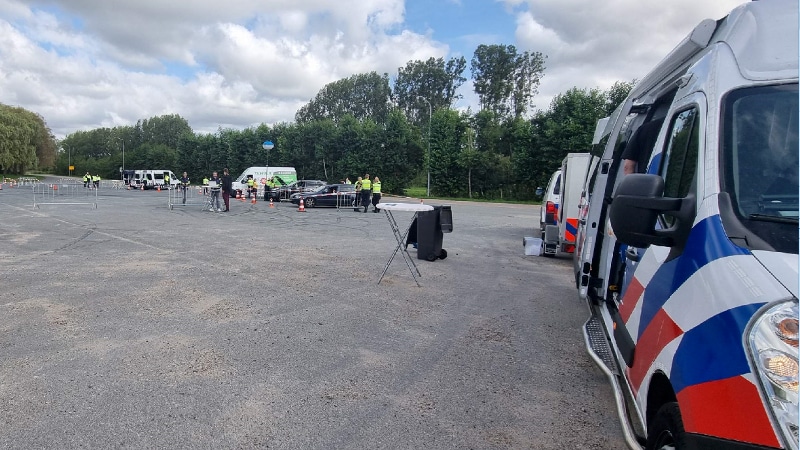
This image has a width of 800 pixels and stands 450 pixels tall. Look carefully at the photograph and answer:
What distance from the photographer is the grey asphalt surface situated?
334 centimetres

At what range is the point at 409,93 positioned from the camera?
75.6m

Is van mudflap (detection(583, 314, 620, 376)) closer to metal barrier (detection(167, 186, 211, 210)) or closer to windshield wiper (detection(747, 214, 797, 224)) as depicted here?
windshield wiper (detection(747, 214, 797, 224))

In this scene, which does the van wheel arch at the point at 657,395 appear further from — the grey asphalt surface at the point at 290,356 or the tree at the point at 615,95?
the tree at the point at 615,95

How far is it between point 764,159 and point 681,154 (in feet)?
2.18

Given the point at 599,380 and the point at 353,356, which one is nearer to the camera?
the point at 599,380

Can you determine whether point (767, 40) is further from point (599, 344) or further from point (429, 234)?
point (429, 234)

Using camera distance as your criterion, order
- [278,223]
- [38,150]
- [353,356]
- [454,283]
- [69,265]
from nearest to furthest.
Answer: [353,356], [454,283], [69,265], [278,223], [38,150]

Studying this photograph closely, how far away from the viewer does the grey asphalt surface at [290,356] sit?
3.34m

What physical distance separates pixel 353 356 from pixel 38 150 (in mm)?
96729

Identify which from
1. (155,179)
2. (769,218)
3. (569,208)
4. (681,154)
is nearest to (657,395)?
(769,218)

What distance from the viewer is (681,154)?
2828mm

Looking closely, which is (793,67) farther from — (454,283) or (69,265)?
(69,265)

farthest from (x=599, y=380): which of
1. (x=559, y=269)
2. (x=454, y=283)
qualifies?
(x=559, y=269)

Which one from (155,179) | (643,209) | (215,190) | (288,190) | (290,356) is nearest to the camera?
(643,209)
